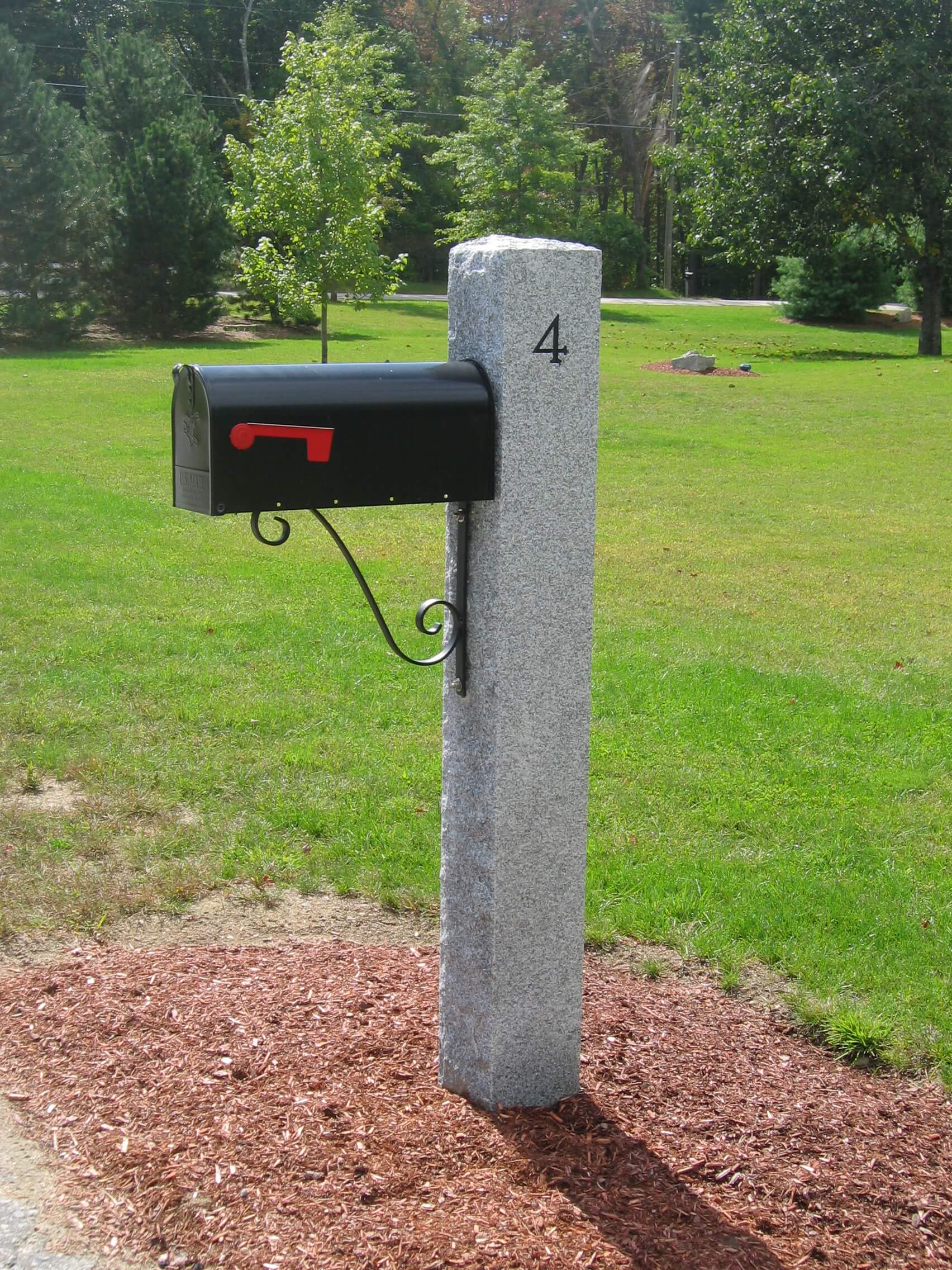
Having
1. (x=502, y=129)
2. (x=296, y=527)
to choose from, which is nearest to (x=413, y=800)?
(x=296, y=527)

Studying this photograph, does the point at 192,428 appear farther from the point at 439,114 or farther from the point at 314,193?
the point at 439,114

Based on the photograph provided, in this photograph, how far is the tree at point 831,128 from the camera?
25.0 meters

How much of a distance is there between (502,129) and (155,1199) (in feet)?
127

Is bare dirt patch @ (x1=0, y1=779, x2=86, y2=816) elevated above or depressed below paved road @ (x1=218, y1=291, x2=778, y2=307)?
below

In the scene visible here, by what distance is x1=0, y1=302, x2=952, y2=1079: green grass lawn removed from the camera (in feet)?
13.9

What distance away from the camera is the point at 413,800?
504cm

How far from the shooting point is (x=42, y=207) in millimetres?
25172

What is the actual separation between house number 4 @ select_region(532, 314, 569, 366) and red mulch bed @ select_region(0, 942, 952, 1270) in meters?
1.72

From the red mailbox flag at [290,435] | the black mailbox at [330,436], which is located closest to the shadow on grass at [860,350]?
the black mailbox at [330,436]

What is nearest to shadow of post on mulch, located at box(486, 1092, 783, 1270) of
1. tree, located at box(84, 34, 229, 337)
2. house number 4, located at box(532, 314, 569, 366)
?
house number 4, located at box(532, 314, 569, 366)

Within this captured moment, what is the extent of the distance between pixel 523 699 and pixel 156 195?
26293mm

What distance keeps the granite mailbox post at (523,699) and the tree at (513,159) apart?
115ft

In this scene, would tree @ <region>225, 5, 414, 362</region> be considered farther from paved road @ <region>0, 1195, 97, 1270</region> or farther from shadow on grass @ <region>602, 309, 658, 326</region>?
paved road @ <region>0, 1195, 97, 1270</region>

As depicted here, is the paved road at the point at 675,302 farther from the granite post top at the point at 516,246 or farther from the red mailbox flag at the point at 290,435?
the red mailbox flag at the point at 290,435
